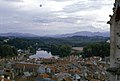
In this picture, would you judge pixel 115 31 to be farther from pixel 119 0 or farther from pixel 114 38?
pixel 119 0

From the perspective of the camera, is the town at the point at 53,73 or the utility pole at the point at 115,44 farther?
the town at the point at 53,73

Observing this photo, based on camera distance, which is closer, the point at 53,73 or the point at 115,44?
the point at 115,44

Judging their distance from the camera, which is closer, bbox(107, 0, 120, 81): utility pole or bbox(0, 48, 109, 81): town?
bbox(107, 0, 120, 81): utility pole

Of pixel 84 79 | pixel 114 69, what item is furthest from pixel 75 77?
pixel 114 69

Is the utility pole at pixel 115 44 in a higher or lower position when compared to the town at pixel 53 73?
higher

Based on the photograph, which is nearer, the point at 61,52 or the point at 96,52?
the point at 96,52

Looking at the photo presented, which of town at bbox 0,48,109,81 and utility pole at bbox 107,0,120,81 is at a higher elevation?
utility pole at bbox 107,0,120,81

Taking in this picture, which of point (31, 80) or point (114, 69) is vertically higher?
point (114, 69)

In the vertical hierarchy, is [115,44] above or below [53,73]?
above
